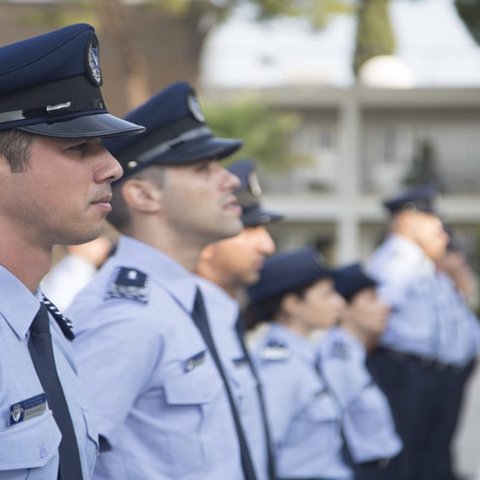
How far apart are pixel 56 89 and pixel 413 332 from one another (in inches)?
266

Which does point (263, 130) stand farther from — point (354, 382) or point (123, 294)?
point (123, 294)

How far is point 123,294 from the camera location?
3.38 metres

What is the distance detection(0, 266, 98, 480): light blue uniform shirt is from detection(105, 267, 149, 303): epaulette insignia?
33.1 inches

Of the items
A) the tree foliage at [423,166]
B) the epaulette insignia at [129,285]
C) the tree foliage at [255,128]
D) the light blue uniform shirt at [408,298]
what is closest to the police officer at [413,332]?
the light blue uniform shirt at [408,298]

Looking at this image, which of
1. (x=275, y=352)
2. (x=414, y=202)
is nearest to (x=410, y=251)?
(x=414, y=202)

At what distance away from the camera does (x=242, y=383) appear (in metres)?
3.59

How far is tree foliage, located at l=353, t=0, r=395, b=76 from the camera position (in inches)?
1316

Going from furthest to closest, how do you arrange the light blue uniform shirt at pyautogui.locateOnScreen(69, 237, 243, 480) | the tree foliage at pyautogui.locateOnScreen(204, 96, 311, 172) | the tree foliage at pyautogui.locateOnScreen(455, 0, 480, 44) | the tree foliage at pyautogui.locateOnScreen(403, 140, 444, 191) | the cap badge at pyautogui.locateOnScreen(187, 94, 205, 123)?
the tree foliage at pyautogui.locateOnScreen(403, 140, 444, 191) < the tree foliage at pyautogui.locateOnScreen(204, 96, 311, 172) < the tree foliage at pyautogui.locateOnScreen(455, 0, 480, 44) < the cap badge at pyautogui.locateOnScreen(187, 94, 205, 123) < the light blue uniform shirt at pyautogui.locateOnScreen(69, 237, 243, 480)

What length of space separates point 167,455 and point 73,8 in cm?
2253

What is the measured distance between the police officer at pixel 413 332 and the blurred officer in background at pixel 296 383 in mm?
3231

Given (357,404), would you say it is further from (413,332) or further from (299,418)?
(413,332)

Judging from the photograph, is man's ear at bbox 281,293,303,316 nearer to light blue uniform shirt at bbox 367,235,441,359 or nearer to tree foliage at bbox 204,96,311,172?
light blue uniform shirt at bbox 367,235,441,359

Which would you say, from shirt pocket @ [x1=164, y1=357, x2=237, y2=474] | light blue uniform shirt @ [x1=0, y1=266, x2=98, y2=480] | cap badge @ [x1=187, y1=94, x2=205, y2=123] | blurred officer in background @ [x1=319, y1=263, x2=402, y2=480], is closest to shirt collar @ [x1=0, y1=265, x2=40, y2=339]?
light blue uniform shirt @ [x1=0, y1=266, x2=98, y2=480]

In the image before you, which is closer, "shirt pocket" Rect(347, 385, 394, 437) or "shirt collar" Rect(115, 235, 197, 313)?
"shirt collar" Rect(115, 235, 197, 313)
